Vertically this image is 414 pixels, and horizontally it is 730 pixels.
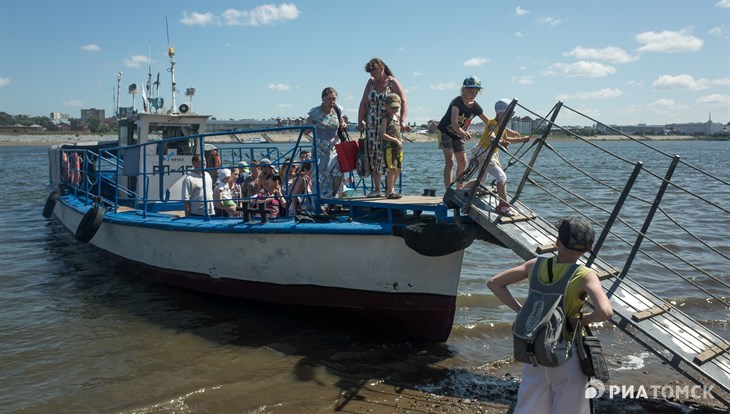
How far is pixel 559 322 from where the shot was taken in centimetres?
347

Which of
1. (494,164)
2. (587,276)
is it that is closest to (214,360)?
(494,164)

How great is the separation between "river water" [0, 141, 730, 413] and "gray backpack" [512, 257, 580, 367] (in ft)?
7.39

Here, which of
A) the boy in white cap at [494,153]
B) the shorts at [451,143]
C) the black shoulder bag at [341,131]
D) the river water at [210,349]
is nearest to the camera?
the river water at [210,349]

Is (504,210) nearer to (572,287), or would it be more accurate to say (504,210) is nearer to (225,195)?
(572,287)

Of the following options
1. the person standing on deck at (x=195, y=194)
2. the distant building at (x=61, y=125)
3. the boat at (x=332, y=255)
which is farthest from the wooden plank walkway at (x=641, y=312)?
the distant building at (x=61, y=125)

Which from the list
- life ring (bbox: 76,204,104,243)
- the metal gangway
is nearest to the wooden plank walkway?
the metal gangway

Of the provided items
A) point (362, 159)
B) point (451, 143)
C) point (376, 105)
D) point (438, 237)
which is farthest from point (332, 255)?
point (451, 143)

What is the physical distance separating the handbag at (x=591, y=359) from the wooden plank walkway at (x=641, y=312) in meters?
1.55

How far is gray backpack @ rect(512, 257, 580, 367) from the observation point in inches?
136

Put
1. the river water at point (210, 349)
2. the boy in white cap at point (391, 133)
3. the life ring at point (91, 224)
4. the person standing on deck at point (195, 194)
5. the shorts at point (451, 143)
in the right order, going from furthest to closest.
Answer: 1. the life ring at point (91, 224)
2. the person standing on deck at point (195, 194)
3. the shorts at point (451, 143)
4. the boy in white cap at point (391, 133)
5. the river water at point (210, 349)

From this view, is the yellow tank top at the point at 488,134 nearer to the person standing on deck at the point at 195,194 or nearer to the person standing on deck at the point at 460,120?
the person standing on deck at the point at 460,120

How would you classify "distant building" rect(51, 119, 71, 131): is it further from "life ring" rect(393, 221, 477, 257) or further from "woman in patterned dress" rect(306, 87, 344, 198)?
"life ring" rect(393, 221, 477, 257)

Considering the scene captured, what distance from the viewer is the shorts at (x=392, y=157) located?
6984mm

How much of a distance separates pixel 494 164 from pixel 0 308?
23.9 ft
